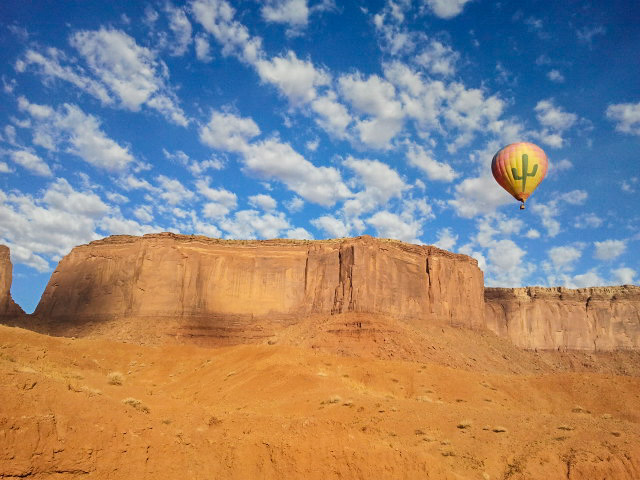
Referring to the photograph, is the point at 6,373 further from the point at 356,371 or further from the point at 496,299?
the point at 496,299

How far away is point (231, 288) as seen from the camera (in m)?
59.3

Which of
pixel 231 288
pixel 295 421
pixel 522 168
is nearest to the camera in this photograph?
pixel 295 421

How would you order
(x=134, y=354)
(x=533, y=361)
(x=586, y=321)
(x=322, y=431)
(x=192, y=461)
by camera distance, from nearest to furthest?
(x=192, y=461), (x=322, y=431), (x=134, y=354), (x=533, y=361), (x=586, y=321)

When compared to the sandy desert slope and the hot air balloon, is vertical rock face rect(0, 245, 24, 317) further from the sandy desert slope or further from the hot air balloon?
the hot air balloon

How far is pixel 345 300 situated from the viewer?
175ft

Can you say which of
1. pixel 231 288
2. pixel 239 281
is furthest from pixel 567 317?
pixel 231 288

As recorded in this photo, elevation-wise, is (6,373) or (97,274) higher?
(97,274)

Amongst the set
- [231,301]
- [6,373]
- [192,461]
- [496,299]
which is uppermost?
[496,299]

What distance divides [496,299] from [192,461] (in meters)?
88.0

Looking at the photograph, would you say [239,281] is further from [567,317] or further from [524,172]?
[567,317]

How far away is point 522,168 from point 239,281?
132 feet

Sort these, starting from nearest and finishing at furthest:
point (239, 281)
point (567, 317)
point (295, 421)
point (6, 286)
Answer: point (295, 421), point (6, 286), point (239, 281), point (567, 317)

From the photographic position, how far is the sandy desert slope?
9344mm

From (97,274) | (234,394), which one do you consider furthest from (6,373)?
(97,274)
